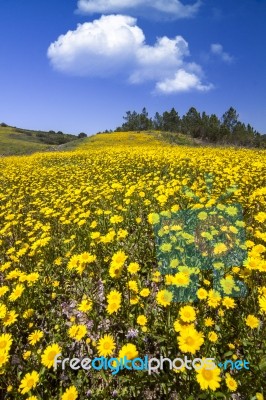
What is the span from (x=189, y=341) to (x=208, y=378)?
0.27 metres

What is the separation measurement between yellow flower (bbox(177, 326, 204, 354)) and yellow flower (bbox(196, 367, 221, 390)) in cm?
16

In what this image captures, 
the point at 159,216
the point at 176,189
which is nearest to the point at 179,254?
the point at 159,216

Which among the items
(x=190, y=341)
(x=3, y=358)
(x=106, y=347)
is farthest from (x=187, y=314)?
(x=3, y=358)

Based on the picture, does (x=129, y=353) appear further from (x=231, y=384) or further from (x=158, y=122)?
(x=158, y=122)

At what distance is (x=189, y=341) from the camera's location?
2.25 m

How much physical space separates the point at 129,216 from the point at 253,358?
4402mm

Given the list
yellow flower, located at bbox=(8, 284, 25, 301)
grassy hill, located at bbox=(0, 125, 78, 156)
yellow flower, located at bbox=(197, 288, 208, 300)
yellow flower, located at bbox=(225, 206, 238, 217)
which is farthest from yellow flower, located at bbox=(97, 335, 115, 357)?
grassy hill, located at bbox=(0, 125, 78, 156)

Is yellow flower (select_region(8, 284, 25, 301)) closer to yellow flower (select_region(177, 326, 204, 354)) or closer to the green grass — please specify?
yellow flower (select_region(177, 326, 204, 354))

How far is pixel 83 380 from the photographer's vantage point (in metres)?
2.88

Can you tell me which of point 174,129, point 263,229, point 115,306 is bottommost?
point 115,306

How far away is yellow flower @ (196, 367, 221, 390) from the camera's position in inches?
80.7

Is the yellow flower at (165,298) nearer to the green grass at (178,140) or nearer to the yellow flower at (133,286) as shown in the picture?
the yellow flower at (133,286)

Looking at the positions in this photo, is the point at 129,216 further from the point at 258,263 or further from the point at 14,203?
the point at 14,203

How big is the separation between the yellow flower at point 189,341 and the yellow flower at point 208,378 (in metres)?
0.16
